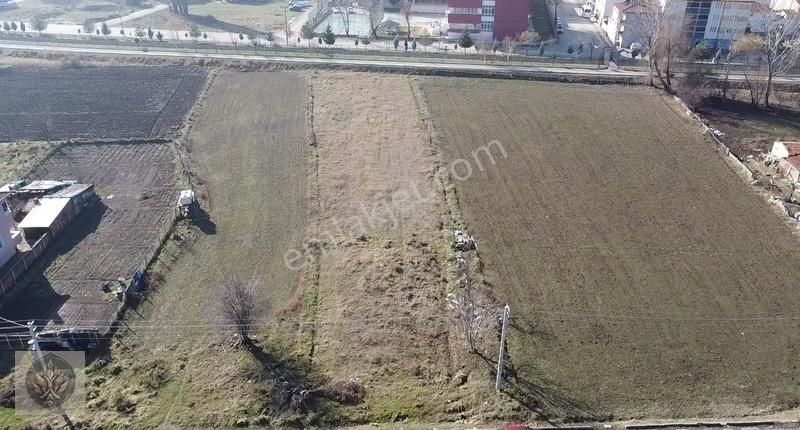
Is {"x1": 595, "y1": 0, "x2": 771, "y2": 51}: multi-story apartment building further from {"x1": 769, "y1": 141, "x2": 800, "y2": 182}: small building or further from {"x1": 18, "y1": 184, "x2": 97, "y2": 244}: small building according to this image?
{"x1": 18, "y1": 184, "x2": 97, "y2": 244}: small building

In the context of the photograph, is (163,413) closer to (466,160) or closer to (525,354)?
(525,354)

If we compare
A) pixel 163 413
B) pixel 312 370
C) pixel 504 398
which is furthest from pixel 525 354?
pixel 163 413

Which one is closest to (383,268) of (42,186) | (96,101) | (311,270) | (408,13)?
(311,270)

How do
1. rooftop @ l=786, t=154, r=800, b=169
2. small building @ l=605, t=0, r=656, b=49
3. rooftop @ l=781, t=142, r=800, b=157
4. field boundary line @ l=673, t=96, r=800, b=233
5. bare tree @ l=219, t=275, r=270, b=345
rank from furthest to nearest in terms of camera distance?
small building @ l=605, t=0, r=656, b=49
rooftop @ l=781, t=142, r=800, b=157
rooftop @ l=786, t=154, r=800, b=169
field boundary line @ l=673, t=96, r=800, b=233
bare tree @ l=219, t=275, r=270, b=345

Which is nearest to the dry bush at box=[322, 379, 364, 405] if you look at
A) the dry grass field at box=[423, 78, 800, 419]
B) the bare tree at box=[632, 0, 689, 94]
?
the dry grass field at box=[423, 78, 800, 419]

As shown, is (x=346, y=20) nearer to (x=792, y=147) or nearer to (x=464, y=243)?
(x=792, y=147)

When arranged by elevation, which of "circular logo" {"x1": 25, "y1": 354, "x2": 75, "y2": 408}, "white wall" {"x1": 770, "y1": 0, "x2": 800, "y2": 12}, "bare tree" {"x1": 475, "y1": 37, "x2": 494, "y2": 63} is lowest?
"circular logo" {"x1": 25, "y1": 354, "x2": 75, "y2": 408}

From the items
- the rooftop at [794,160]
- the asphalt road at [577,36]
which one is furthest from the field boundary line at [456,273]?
the asphalt road at [577,36]
